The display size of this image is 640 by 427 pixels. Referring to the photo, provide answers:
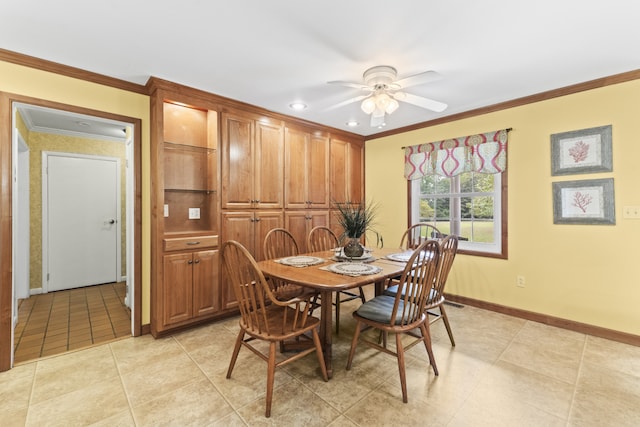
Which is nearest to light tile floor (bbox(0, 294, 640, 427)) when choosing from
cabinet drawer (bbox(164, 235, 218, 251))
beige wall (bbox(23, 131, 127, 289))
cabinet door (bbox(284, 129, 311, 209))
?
cabinet drawer (bbox(164, 235, 218, 251))

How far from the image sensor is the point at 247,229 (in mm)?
3234

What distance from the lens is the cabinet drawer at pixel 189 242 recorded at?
8.73 ft

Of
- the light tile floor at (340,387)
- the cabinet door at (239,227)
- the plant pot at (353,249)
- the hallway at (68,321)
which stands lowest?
the light tile floor at (340,387)

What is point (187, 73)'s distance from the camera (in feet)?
8.23

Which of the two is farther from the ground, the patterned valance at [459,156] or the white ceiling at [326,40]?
the white ceiling at [326,40]

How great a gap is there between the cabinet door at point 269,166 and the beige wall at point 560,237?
2.07 metres

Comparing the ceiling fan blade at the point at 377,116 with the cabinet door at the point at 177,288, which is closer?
the ceiling fan blade at the point at 377,116

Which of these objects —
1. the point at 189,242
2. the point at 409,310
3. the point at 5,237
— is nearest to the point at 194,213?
the point at 189,242

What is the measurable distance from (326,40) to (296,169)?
1.87 m

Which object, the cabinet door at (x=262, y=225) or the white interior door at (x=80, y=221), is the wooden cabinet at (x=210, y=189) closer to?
the cabinet door at (x=262, y=225)

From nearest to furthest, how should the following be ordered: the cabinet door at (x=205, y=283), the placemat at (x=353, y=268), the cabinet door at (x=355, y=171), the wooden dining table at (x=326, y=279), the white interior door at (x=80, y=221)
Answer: the wooden dining table at (x=326, y=279)
the placemat at (x=353, y=268)
the cabinet door at (x=205, y=283)
the white interior door at (x=80, y=221)
the cabinet door at (x=355, y=171)

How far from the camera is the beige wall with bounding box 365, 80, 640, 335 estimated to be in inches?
100

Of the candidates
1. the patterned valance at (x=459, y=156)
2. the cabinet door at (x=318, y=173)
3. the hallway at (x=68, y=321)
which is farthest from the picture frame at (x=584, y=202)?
the hallway at (x=68, y=321)

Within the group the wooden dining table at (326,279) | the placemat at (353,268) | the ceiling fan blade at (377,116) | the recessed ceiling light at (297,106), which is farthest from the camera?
the recessed ceiling light at (297,106)
